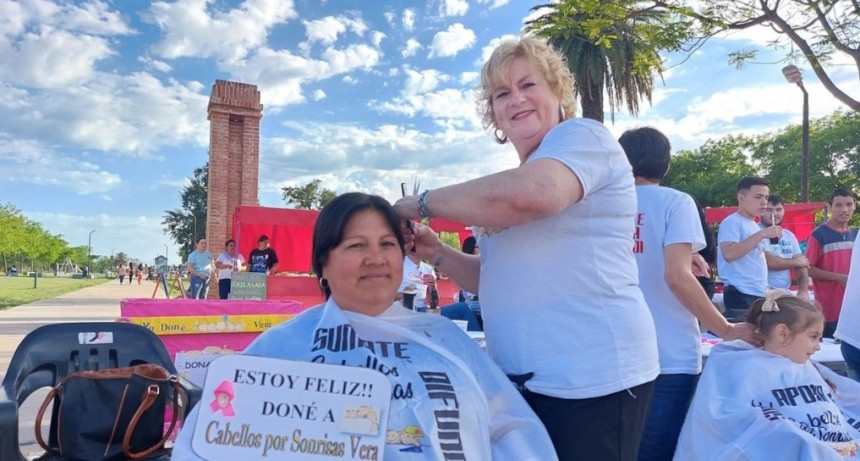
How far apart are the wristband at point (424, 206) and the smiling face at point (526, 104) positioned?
11.9 inches

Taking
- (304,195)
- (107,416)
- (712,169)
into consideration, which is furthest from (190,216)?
(107,416)

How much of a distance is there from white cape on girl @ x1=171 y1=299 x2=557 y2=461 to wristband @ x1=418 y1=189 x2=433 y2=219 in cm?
32

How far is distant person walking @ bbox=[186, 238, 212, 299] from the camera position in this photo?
38.3 ft

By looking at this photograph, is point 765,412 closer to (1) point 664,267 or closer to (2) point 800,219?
(1) point 664,267

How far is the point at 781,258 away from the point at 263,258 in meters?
7.55

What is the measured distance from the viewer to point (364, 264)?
1692 millimetres

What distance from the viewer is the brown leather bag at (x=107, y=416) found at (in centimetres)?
251

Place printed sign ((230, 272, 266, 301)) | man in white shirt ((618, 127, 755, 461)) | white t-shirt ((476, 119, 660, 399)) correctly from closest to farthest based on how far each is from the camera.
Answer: white t-shirt ((476, 119, 660, 399)) < man in white shirt ((618, 127, 755, 461)) < printed sign ((230, 272, 266, 301))

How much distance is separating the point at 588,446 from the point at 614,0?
7606mm

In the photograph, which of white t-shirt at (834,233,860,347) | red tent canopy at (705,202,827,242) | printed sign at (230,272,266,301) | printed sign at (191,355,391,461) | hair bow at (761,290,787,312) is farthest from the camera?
red tent canopy at (705,202,827,242)

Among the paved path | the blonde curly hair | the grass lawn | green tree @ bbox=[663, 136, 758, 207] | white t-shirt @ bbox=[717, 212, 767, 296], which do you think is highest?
green tree @ bbox=[663, 136, 758, 207]

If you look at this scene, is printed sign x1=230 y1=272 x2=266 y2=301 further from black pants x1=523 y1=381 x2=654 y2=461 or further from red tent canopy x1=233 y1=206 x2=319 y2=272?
black pants x1=523 y1=381 x2=654 y2=461

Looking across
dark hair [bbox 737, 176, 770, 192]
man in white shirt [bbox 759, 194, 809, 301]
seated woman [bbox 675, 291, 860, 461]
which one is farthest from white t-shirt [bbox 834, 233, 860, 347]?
man in white shirt [bbox 759, 194, 809, 301]

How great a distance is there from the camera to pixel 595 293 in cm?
146
